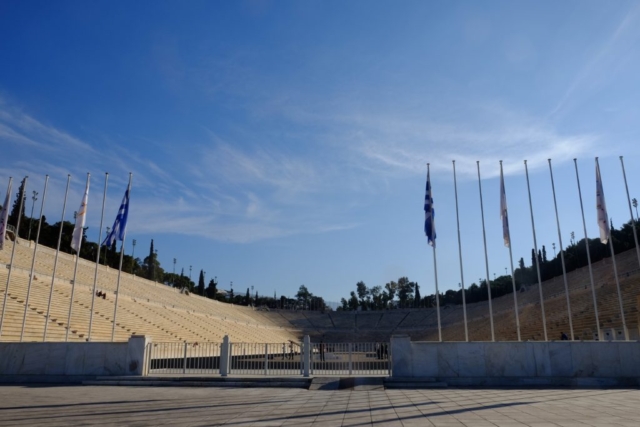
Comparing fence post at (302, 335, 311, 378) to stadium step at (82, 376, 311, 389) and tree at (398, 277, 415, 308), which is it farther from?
tree at (398, 277, 415, 308)

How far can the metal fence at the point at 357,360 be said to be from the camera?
1703cm

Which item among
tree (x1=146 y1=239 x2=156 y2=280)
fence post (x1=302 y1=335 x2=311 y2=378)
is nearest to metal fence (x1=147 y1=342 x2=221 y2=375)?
fence post (x1=302 y1=335 x2=311 y2=378)

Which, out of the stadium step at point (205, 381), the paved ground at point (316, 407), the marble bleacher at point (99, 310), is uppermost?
the marble bleacher at point (99, 310)

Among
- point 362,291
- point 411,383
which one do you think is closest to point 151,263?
point 362,291

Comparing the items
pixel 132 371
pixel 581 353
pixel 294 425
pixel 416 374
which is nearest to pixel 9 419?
pixel 294 425

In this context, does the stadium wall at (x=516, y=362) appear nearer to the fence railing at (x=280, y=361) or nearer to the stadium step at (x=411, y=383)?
the stadium step at (x=411, y=383)

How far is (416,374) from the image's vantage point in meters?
16.3

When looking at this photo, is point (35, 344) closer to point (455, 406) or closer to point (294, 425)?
point (294, 425)

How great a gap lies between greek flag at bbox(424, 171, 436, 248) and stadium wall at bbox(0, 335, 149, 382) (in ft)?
37.5

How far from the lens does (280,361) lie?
1780cm

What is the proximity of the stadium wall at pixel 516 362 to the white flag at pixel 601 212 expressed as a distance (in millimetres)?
5032

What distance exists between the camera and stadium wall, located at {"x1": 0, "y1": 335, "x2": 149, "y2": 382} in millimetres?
17250

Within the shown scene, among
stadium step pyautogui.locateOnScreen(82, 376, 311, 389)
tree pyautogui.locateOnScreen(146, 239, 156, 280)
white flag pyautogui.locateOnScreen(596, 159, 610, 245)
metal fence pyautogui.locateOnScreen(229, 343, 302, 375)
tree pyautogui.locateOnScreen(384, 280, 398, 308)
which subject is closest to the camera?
stadium step pyautogui.locateOnScreen(82, 376, 311, 389)

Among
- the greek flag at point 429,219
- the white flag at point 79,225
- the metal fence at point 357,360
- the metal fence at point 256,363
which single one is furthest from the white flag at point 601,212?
the white flag at point 79,225
